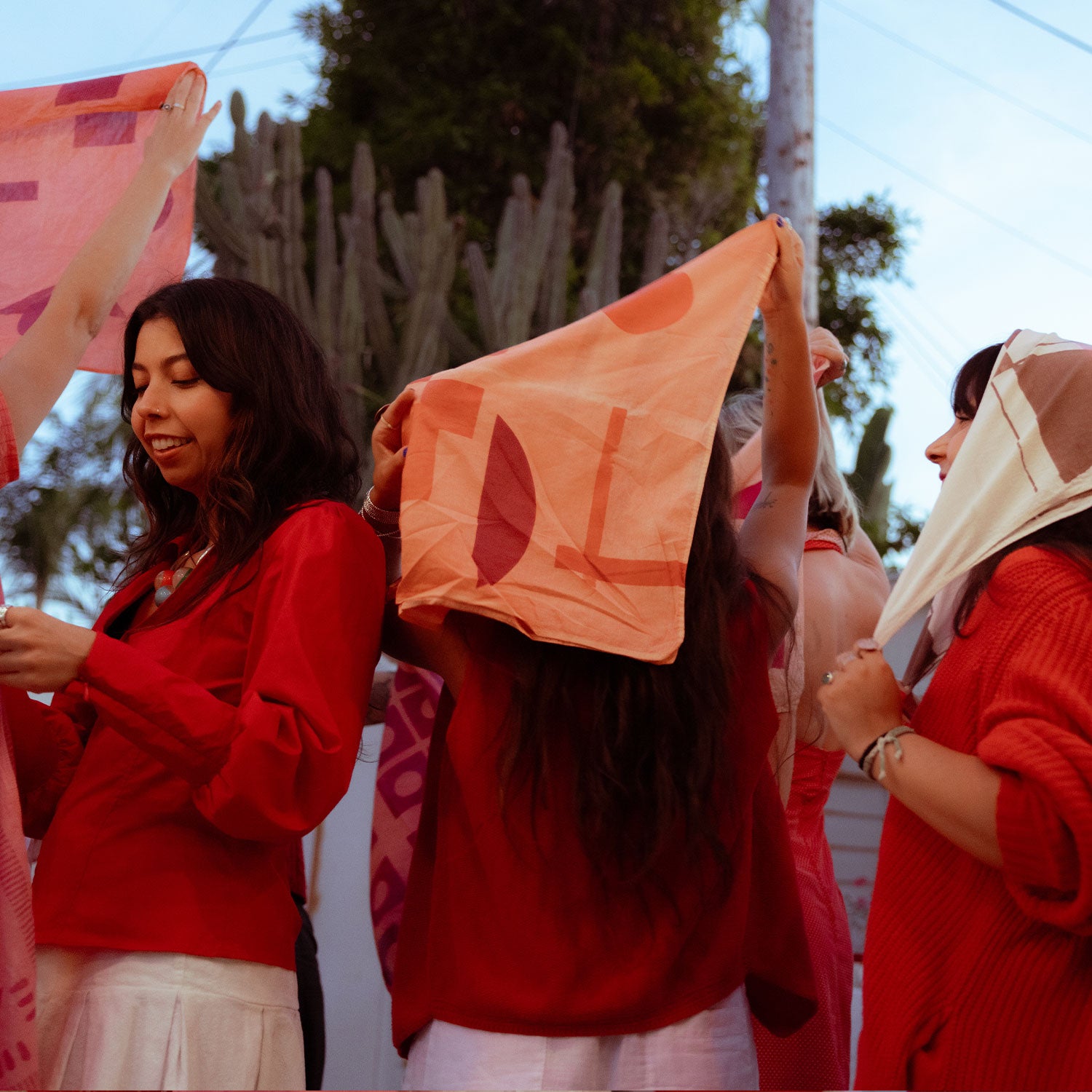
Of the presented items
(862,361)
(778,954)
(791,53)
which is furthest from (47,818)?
(862,361)

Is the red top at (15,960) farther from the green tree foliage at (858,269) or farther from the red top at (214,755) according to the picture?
the green tree foliage at (858,269)

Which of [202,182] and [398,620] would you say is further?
[202,182]

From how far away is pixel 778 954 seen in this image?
1.67m

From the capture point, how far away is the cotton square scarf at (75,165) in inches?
85.1

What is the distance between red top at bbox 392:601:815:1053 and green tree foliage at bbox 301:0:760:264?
10.8 metres

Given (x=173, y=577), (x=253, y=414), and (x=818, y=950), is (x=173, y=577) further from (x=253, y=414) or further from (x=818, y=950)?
(x=818, y=950)

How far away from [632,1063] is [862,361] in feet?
36.5

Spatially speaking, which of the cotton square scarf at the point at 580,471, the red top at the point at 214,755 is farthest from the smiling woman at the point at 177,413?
the cotton square scarf at the point at 580,471

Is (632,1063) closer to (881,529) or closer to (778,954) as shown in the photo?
(778,954)

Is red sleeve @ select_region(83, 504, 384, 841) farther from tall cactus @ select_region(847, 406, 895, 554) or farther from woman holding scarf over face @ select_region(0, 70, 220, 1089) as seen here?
tall cactus @ select_region(847, 406, 895, 554)

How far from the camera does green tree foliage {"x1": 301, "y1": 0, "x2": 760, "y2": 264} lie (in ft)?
40.2

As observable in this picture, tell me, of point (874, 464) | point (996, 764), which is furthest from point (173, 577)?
point (874, 464)

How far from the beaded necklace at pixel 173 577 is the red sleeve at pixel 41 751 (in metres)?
0.20

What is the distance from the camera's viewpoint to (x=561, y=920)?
1547mm
